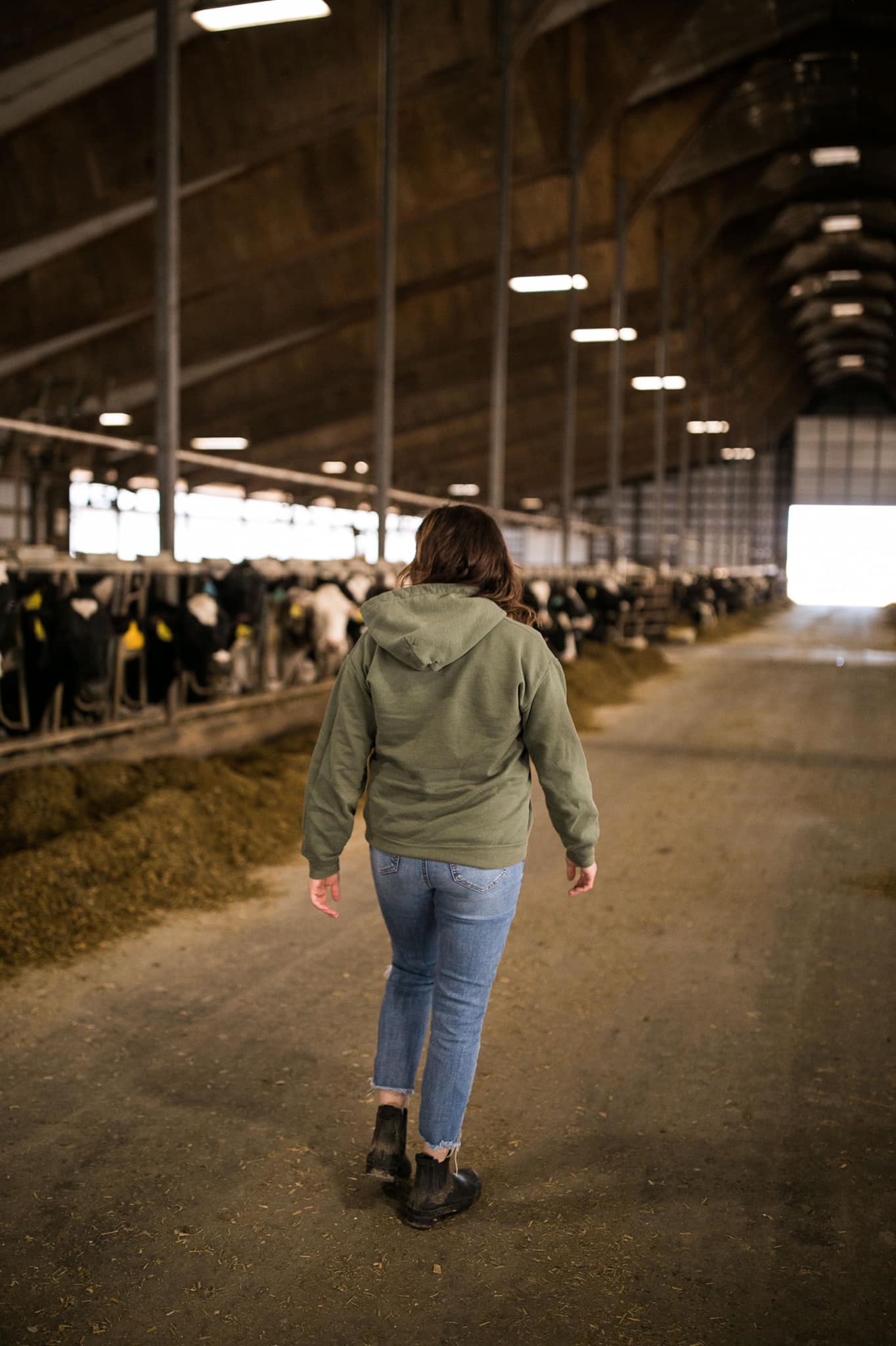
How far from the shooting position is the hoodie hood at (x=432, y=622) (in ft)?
9.81

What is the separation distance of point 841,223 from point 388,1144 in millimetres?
31403

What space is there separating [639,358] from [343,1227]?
33.2 metres

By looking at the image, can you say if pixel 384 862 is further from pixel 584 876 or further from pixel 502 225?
pixel 502 225

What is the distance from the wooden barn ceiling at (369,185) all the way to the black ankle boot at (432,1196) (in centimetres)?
Result: 1010

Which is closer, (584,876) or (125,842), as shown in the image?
(584,876)

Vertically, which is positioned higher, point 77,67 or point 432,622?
point 77,67

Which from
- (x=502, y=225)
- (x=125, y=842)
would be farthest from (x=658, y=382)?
(x=125, y=842)

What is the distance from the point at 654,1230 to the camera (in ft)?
10.1

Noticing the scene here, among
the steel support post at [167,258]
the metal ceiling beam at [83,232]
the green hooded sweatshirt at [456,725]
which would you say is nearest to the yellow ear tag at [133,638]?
the steel support post at [167,258]

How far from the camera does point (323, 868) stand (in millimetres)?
3211

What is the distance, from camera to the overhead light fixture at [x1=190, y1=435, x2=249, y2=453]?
24688mm

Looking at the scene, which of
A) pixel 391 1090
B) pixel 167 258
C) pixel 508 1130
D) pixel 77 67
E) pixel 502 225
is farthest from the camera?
pixel 502 225

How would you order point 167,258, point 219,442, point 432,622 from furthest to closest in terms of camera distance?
point 219,442, point 167,258, point 432,622

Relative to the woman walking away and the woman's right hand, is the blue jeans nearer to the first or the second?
the woman walking away
